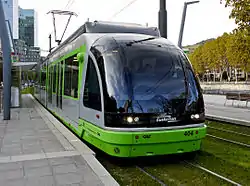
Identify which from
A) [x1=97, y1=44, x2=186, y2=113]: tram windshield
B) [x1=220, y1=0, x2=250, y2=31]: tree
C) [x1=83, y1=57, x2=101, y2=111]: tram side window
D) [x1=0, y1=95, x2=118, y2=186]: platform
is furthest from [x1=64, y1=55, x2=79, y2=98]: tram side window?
[x1=220, y1=0, x2=250, y2=31]: tree

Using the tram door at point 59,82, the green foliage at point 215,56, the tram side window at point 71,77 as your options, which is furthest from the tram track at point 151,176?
the green foliage at point 215,56

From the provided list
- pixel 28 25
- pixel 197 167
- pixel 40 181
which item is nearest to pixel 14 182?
pixel 40 181

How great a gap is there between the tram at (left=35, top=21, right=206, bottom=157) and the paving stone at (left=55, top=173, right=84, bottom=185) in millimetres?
1275

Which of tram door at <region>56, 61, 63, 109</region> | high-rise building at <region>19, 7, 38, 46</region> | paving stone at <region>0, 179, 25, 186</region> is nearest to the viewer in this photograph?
paving stone at <region>0, 179, 25, 186</region>

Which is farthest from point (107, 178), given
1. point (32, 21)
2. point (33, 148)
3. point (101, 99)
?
point (32, 21)

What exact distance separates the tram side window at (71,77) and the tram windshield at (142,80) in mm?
1922

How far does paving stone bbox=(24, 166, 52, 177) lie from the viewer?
533cm

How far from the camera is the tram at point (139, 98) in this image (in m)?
6.33

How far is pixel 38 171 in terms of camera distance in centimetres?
550

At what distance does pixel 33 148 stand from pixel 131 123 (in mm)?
2474

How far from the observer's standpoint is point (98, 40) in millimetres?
7473

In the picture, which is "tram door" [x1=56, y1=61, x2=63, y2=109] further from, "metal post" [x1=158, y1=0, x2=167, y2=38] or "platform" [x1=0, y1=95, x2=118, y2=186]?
"metal post" [x1=158, y1=0, x2=167, y2=38]

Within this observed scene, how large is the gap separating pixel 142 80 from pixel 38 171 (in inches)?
99.6

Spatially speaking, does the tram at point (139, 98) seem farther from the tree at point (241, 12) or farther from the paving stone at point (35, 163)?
the tree at point (241, 12)
